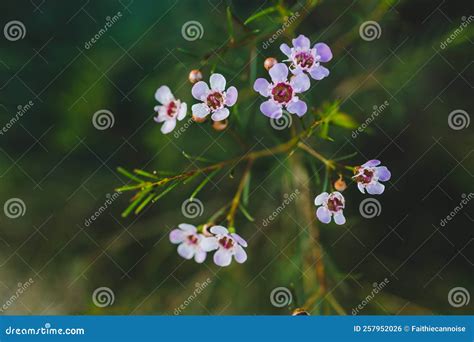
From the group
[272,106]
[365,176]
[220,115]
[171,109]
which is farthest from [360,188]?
[171,109]

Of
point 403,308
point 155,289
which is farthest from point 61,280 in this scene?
point 403,308

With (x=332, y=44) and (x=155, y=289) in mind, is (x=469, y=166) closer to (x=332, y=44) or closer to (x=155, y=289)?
(x=332, y=44)

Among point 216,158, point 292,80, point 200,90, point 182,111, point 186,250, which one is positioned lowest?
point 186,250

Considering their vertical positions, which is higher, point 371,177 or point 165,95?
point 371,177

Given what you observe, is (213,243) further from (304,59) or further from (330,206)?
(304,59)

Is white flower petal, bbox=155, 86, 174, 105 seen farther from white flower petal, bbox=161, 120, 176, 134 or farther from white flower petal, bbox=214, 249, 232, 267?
white flower petal, bbox=214, 249, 232, 267

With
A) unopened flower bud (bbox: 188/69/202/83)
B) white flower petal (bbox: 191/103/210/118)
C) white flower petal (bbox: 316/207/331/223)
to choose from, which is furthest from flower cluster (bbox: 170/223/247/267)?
unopened flower bud (bbox: 188/69/202/83)
